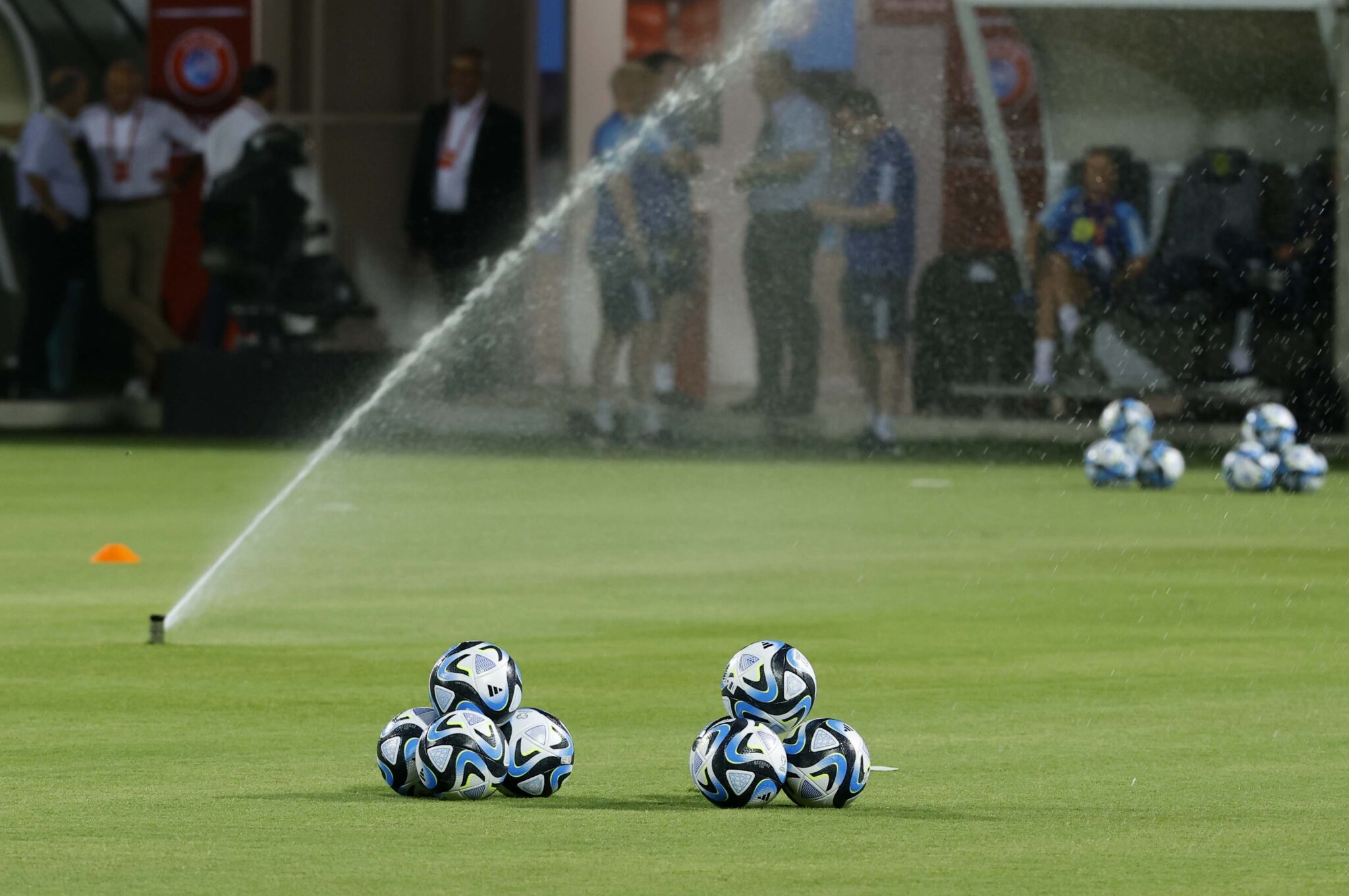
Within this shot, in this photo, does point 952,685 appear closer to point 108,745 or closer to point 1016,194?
point 108,745

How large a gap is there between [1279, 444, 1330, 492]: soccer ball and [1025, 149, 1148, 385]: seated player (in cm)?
580

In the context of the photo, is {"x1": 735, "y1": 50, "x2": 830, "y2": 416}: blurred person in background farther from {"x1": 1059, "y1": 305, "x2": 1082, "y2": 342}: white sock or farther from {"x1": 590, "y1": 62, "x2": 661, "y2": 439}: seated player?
{"x1": 1059, "y1": 305, "x2": 1082, "y2": 342}: white sock

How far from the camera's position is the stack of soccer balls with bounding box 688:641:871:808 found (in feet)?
19.0

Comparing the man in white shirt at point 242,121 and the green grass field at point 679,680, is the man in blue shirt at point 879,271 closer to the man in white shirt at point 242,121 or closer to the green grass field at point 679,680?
the green grass field at point 679,680

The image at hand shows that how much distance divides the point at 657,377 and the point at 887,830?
52.6 feet

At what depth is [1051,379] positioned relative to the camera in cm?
2223

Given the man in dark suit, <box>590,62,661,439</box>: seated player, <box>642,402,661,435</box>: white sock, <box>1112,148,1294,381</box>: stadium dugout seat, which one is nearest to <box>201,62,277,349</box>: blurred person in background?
the man in dark suit

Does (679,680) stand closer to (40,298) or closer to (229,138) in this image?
(229,138)

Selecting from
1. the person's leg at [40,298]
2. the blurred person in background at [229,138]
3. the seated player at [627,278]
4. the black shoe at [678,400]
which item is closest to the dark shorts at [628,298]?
the seated player at [627,278]

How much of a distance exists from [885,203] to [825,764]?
14351 mm

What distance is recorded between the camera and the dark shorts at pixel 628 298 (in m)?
20.8

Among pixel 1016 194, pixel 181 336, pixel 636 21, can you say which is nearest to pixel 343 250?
pixel 181 336

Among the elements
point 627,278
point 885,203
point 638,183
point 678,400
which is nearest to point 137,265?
point 678,400

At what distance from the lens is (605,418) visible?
67.9ft
